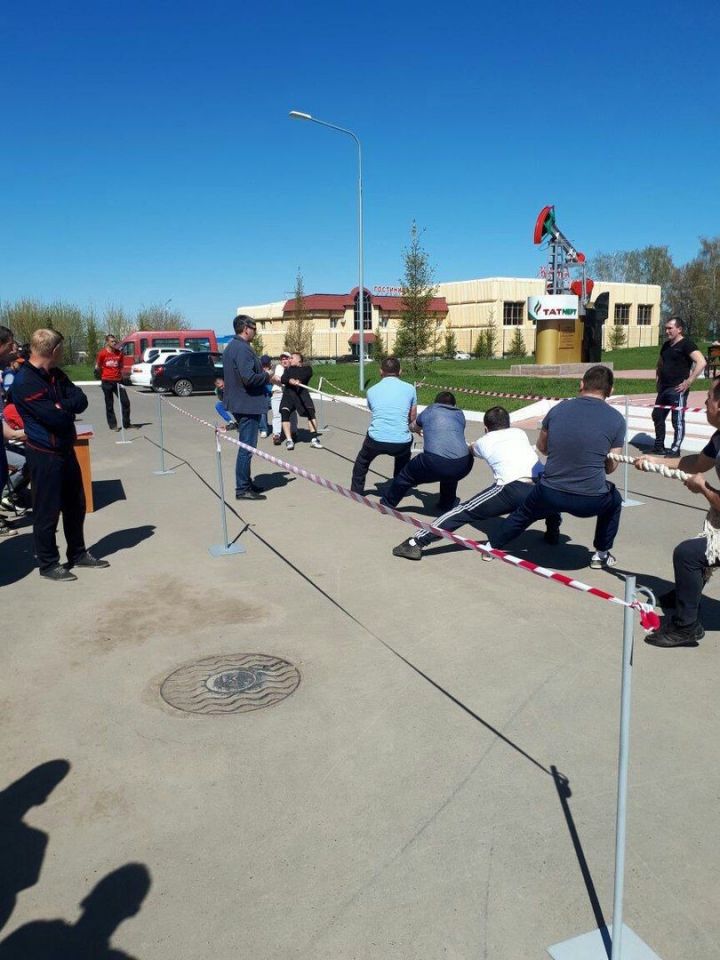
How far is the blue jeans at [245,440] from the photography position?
8.97 metres

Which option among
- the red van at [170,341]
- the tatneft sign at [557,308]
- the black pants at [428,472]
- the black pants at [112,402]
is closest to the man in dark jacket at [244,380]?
the black pants at [428,472]

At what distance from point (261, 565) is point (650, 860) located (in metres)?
4.29

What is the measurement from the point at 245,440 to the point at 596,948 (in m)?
7.16

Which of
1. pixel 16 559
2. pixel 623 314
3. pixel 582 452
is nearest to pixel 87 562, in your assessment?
pixel 16 559

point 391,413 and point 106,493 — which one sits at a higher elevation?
point 391,413

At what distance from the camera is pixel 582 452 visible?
5.66 meters

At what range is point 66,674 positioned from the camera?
177 inches

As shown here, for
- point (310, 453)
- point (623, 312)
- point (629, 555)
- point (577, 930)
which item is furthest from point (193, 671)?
point (623, 312)

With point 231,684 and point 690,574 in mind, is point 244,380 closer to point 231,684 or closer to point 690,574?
point 231,684

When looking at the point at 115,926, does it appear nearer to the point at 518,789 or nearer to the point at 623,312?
the point at 518,789

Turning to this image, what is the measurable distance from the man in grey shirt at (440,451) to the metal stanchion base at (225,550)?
1.53m

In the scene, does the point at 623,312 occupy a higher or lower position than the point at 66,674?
higher

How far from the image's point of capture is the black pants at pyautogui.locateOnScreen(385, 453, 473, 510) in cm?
711

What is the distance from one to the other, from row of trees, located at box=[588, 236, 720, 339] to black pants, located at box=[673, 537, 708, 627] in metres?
70.3
